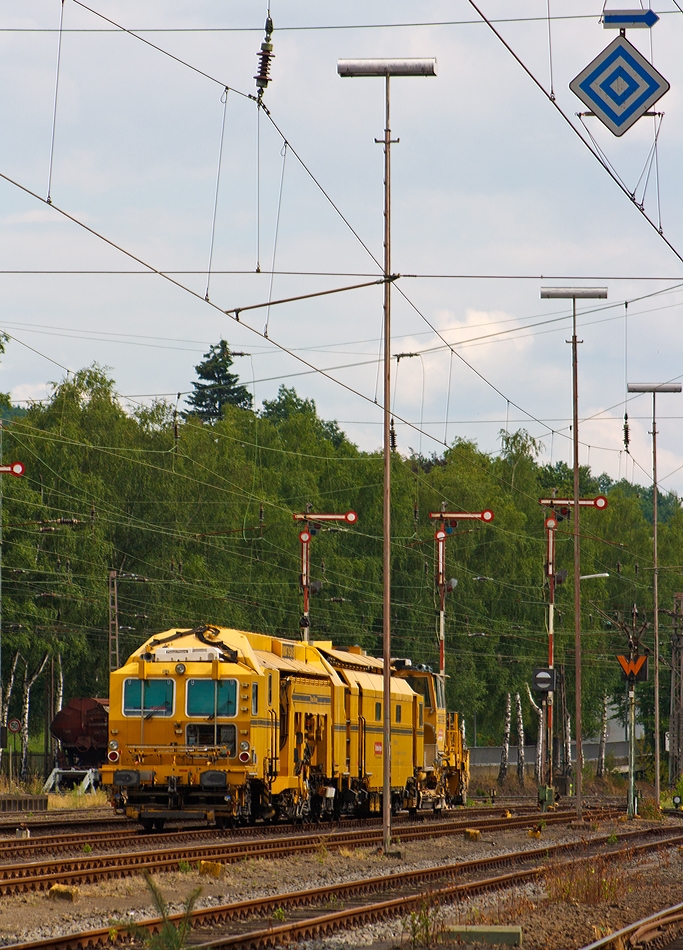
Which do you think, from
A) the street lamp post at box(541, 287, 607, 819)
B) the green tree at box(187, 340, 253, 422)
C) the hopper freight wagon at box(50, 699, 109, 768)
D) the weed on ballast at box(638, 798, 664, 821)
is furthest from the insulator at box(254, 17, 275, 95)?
the green tree at box(187, 340, 253, 422)

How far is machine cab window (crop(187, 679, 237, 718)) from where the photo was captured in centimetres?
2589

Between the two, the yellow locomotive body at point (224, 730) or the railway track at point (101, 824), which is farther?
the railway track at point (101, 824)

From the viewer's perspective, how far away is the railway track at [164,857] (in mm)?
17781

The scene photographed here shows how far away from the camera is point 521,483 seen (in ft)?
281

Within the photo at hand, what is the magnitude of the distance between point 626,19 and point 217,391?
108 meters

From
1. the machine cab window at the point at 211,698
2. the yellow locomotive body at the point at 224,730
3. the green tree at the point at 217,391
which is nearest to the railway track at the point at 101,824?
the yellow locomotive body at the point at 224,730

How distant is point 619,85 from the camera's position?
16.9 metres

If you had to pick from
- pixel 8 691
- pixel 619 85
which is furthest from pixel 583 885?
pixel 8 691

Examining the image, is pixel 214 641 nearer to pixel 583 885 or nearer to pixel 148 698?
pixel 148 698

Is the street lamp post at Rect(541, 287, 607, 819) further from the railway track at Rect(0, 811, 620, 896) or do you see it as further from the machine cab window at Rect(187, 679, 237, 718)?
the machine cab window at Rect(187, 679, 237, 718)

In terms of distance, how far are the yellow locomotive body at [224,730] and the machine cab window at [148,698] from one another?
18mm

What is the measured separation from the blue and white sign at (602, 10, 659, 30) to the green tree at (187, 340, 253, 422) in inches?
4176

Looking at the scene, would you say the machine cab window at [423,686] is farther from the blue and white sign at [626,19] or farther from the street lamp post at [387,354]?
the blue and white sign at [626,19]

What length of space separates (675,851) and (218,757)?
8595 mm
